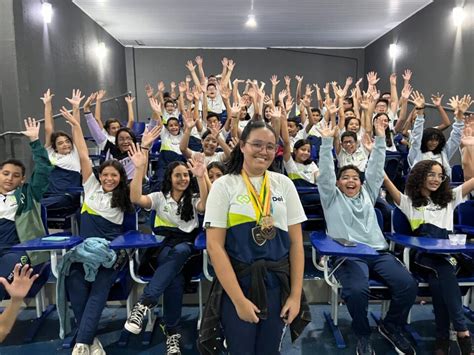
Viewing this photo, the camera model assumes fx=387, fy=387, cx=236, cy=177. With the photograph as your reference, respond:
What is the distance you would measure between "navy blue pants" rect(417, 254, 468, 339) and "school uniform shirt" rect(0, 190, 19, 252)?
108 inches

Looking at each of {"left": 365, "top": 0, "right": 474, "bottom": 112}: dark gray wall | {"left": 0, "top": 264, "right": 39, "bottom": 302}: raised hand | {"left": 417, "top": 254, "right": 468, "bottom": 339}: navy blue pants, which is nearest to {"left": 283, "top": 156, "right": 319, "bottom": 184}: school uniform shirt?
{"left": 417, "top": 254, "right": 468, "bottom": 339}: navy blue pants

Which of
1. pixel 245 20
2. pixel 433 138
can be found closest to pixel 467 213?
pixel 433 138

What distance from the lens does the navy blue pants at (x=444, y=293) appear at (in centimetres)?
226

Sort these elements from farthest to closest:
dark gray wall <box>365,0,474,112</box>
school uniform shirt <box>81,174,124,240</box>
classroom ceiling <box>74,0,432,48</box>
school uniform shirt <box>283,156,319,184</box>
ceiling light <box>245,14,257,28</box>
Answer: ceiling light <box>245,14,257,28</box>
classroom ceiling <box>74,0,432,48</box>
dark gray wall <box>365,0,474,112</box>
school uniform shirt <box>283,156,319,184</box>
school uniform shirt <box>81,174,124,240</box>

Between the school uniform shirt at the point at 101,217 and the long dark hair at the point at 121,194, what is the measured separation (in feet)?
0.12

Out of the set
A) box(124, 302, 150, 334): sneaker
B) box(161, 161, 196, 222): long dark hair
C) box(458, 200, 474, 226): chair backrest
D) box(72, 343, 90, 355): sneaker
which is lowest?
box(72, 343, 90, 355): sneaker

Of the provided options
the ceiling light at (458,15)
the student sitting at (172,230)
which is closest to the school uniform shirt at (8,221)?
the student sitting at (172,230)

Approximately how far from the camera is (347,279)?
2.29 meters

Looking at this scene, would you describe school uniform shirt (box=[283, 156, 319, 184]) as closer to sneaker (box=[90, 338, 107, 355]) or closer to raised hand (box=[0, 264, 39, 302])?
sneaker (box=[90, 338, 107, 355])

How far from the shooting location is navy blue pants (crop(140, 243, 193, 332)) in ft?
7.45

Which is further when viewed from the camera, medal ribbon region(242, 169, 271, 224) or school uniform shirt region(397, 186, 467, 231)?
school uniform shirt region(397, 186, 467, 231)

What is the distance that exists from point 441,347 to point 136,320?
1869 mm

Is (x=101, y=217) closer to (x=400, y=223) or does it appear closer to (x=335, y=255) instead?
(x=335, y=255)

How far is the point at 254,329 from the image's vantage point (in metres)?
1.55
